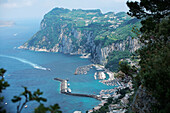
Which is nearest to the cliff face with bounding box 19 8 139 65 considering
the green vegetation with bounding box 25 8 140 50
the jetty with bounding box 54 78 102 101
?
the green vegetation with bounding box 25 8 140 50

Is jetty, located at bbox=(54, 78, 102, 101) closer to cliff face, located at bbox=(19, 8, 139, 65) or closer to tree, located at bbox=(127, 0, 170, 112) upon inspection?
cliff face, located at bbox=(19, 8, 139, 65)

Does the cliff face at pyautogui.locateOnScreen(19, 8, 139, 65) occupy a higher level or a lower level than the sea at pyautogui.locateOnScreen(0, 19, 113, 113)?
higher

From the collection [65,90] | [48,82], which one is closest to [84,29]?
[48,82]

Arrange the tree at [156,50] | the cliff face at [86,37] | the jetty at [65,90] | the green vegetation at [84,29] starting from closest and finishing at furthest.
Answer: the tree at [156,50] → the jetty at [65,90] → the cliff face at [86,37] → the green vegetation at [84,29]

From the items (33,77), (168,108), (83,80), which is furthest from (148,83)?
(33,77)

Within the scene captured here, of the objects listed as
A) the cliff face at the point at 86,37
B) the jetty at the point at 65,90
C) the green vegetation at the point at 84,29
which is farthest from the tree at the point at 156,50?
the green vegetation at the point at 84,29

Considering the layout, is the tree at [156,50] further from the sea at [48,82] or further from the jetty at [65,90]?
the jetty at [65,90]

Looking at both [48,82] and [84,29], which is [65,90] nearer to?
[48,82]
